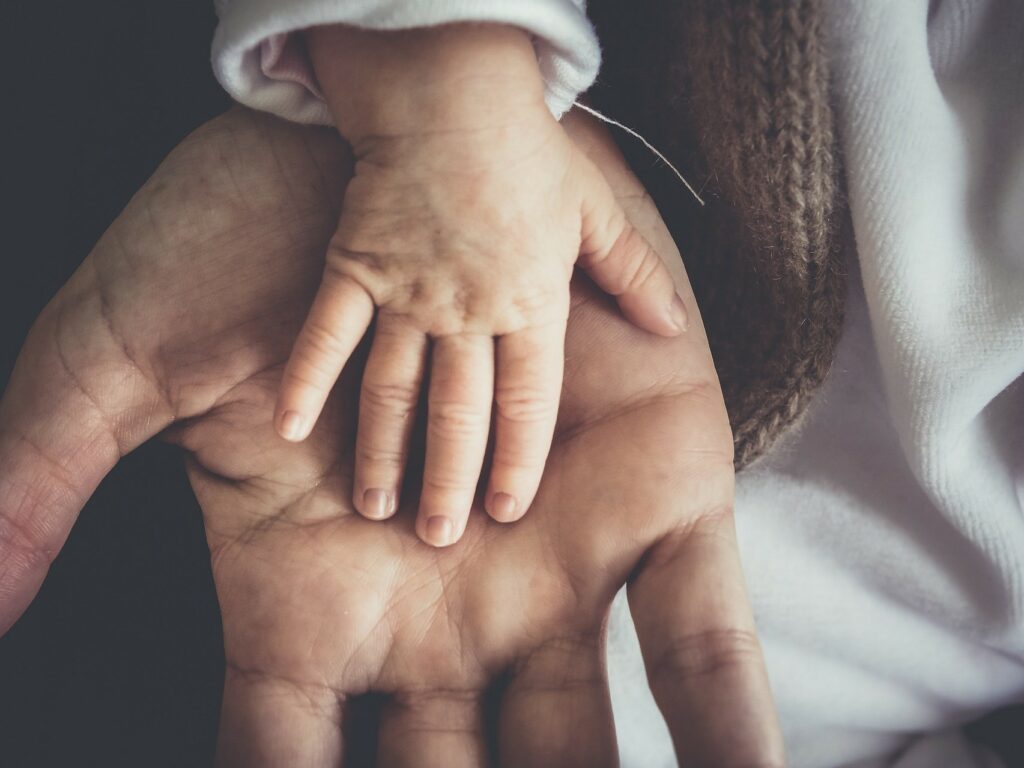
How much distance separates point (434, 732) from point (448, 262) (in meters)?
0.45

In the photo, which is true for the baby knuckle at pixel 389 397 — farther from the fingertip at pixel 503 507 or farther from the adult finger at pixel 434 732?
the adult finger at pixel 434 732

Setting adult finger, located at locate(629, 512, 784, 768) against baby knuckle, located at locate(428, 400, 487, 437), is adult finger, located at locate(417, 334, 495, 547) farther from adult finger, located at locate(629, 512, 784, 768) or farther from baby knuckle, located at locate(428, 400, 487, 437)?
adult finger, located at locate(629, 512, 784, 768)

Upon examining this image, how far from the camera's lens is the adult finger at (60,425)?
820 mm

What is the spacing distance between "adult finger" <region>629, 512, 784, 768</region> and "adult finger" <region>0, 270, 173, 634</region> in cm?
55

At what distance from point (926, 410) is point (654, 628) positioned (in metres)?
0.40

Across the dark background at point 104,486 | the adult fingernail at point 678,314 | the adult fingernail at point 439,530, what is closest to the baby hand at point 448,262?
the adult fingernail at point 439,530

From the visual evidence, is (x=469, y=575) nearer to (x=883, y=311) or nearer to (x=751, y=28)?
(x=883, y=311)

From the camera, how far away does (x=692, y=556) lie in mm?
740

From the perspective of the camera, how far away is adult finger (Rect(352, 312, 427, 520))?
79 cm

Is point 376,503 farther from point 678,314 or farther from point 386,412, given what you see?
point 678,314

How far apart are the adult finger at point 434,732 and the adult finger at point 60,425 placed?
0.39 m

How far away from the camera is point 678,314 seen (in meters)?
0.87

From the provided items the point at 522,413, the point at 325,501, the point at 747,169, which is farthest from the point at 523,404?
the point at 747,169

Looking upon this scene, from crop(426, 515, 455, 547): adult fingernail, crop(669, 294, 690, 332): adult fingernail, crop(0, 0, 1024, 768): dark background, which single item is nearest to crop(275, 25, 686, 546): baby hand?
crop(426, 515, 455, 547): adult fingernail
